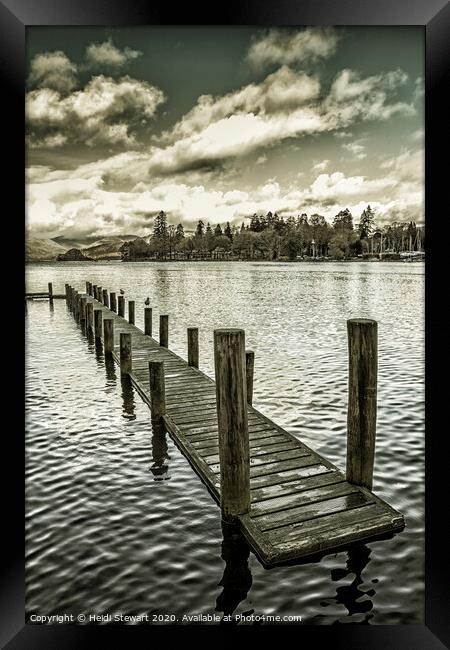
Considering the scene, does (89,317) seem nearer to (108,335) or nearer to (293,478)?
(108,335)

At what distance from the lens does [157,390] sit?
29.7 ft

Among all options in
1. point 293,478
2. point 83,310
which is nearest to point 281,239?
point 83,310

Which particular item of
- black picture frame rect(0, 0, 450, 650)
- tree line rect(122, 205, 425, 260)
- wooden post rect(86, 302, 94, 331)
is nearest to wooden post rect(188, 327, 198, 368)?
black picture frame rect(0, 0, 450, 650)

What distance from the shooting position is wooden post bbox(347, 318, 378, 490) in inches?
213

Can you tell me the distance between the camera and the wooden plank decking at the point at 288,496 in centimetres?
493

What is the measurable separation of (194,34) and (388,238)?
88865 millimetres

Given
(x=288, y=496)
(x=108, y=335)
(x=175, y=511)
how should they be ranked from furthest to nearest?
(x=108, y=335), (x=175, y=511), (x=288, y=496)

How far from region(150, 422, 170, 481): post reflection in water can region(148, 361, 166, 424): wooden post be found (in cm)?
18

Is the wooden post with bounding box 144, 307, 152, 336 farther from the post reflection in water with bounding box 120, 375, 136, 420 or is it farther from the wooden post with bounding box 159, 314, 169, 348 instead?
the post reflection in water with bounding box 120, 375, 136, 420

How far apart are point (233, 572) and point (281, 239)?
11814 centimetres
